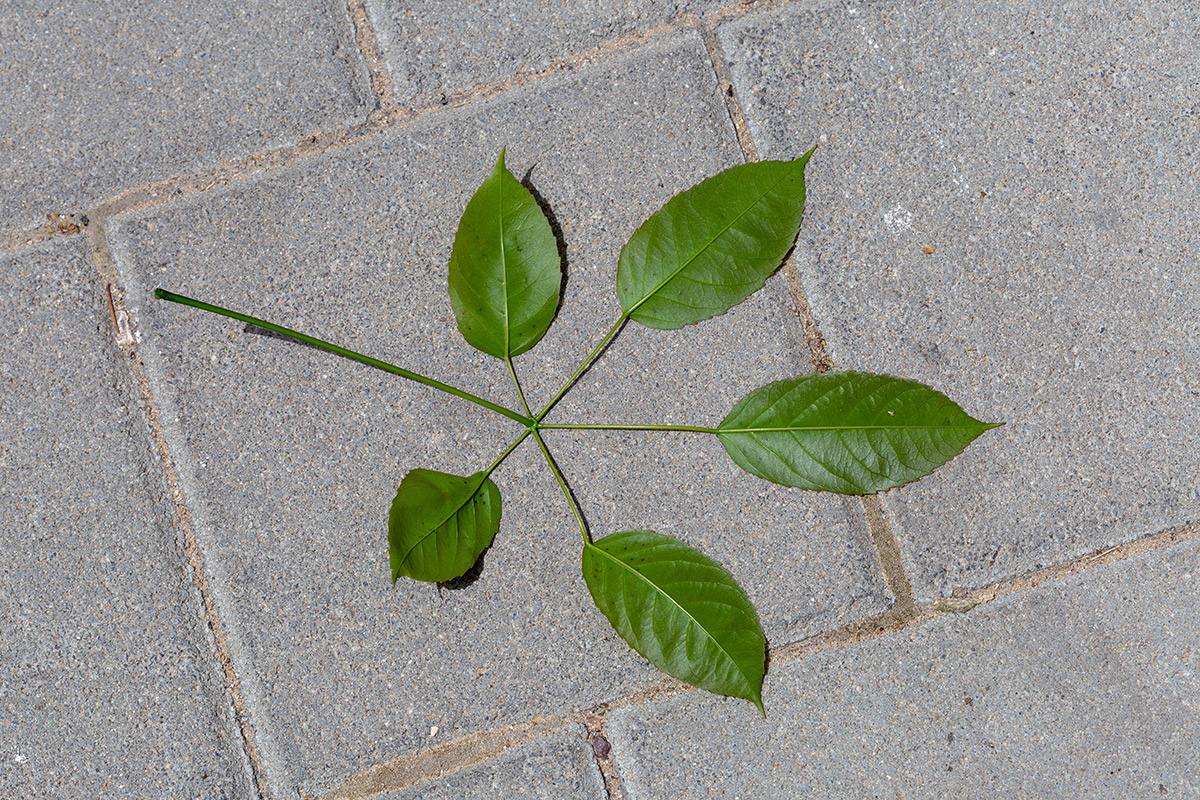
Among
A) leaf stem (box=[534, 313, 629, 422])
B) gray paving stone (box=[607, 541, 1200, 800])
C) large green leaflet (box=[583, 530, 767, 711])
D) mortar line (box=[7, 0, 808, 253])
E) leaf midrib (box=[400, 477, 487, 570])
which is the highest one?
mortar line (box=[7, 0, 808, 253])

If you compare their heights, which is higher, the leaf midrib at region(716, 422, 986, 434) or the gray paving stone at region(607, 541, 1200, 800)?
the leaf midrib at region(716, 422, 986, 434)

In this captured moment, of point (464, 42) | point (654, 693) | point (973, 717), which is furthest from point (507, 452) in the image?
point (973, 717)

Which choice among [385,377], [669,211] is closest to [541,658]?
[385,377]

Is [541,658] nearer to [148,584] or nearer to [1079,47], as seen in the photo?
[148,584]

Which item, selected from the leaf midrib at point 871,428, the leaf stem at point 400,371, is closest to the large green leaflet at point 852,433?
the leaf midrib at point 871,428

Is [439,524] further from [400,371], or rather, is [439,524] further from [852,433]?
[852,433]

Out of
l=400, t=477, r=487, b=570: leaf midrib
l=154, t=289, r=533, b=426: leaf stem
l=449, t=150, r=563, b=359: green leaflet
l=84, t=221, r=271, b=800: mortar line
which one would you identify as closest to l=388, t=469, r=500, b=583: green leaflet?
l=400, t=477, r=487, b=570: leaf midrib

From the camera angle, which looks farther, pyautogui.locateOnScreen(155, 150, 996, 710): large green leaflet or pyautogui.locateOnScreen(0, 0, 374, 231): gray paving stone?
pyautogui.locateOnScreen(0, 0, 374, 231): gray paving stone

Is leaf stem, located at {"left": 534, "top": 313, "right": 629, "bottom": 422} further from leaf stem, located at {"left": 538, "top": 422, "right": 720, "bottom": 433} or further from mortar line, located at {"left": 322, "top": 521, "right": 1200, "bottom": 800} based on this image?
mortar line, located at {"left": 322, "top": 521, "right": 1200, "bottom": 800}
